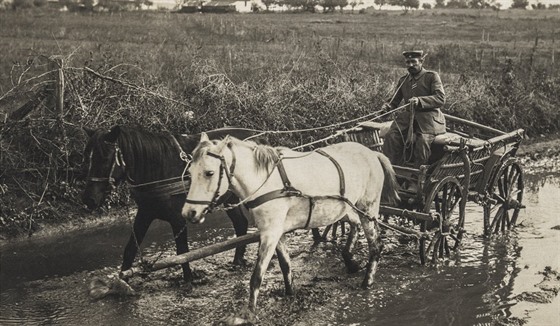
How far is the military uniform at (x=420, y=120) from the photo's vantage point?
823 cm

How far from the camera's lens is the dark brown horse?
6.65 metres

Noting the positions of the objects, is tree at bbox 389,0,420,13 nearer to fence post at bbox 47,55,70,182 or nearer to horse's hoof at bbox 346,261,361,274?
fence post at bbox 47,55,70,182

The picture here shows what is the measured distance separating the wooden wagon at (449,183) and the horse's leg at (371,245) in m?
0.46

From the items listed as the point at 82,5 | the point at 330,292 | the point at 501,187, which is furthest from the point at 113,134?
the point at 82,5

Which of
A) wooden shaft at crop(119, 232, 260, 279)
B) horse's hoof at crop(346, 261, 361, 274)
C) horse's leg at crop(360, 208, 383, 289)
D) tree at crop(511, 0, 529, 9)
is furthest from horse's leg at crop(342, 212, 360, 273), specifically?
tree at crop(511, 0, 529, 9)

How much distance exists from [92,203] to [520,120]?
1451 cm

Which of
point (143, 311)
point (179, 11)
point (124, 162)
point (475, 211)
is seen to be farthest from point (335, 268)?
point (179, 11)

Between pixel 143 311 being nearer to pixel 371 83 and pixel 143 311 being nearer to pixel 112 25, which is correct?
pixel 371 83

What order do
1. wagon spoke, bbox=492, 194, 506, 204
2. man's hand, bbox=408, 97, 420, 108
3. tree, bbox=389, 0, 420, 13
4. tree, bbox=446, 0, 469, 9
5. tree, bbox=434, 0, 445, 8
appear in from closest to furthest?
man's hand, bbox=408, 97, 420, 108, wagon spoke, bbox=492, 194, 506, 204, tree, bbox=389, 0, 420, 13, tree, bbox=446, 0, 469, 9, tree, bbox=434, 0, 445, 8

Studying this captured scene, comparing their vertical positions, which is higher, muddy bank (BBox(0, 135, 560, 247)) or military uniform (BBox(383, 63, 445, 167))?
military uniform (BBox(383, 63, 445, 167))

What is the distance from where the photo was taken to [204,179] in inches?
212

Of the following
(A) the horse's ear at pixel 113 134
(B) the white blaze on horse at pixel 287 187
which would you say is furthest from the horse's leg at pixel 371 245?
(A) the horse's ear at pixel 113 134

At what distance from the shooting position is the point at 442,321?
6410mm

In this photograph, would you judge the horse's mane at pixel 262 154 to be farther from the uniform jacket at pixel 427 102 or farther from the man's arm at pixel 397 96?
the man's arm at pixel 397 96
